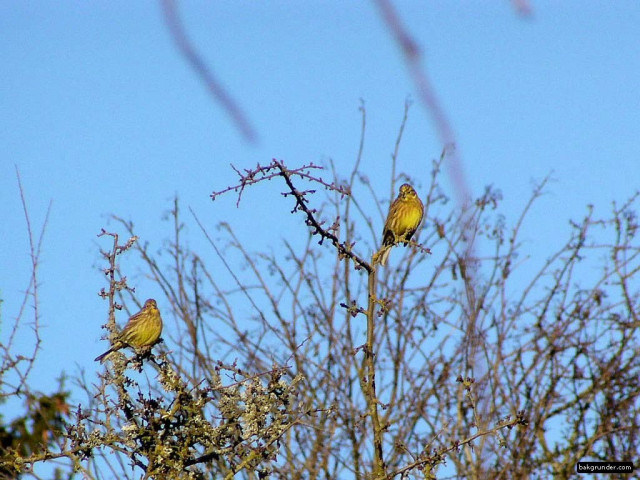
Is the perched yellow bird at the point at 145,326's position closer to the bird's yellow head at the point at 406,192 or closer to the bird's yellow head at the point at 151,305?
the bird's yellow head at the point at 151,305

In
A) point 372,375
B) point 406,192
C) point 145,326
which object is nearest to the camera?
point 372,375

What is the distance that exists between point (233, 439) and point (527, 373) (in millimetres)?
7382

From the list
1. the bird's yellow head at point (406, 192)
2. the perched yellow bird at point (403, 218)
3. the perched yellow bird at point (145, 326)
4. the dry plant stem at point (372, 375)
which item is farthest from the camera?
the bird's yellow head at point (406, 192)

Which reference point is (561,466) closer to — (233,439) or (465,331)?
(465,331)

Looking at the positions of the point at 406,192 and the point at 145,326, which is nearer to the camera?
the point at 145,326

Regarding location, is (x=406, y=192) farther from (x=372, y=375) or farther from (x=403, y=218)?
(x=372, y=375)

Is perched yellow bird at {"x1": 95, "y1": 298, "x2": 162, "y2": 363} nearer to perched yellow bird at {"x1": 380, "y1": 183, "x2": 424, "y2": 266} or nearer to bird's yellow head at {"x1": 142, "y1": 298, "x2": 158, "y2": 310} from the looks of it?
bird's yellow head at {"x1": 142, "y1": 298, "x2": 158, "y2": 310}

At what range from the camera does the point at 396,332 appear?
1167 cm

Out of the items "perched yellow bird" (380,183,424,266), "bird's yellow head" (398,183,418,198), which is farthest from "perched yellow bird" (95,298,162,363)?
"bird's yellow head" (398,183,418,198)

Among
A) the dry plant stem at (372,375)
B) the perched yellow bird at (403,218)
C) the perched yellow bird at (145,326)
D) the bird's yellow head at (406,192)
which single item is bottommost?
the dry plant stem at (372,375)

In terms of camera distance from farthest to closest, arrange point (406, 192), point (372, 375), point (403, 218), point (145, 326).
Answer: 1. point (406, 192)
2. point (403, 218)
3. point (145, 326)
4. point (372, 375)

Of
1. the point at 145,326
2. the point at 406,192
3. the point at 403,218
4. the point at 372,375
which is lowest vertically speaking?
the point at 372,375

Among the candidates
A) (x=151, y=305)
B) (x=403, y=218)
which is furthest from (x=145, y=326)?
(x=403, y=218)

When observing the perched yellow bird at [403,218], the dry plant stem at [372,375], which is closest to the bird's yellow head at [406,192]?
the perched yellow bird at [403,218]
